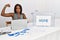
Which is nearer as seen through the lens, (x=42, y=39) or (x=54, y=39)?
(x=42, y=39)

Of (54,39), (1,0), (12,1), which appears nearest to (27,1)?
(12,1)

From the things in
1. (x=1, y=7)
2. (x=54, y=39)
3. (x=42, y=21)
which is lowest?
(x=54, y=39)

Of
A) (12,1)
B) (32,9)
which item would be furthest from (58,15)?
(12,1)

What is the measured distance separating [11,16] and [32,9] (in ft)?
2.23

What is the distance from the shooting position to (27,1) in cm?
183

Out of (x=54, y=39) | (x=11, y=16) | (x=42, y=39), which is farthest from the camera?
(x=11, y=16)

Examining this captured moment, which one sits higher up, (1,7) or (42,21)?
(1,7)

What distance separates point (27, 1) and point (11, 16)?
61cm

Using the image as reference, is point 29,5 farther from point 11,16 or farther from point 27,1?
point 11,16

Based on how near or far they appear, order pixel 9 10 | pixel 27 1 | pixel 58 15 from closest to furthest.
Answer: pixel 9 10
pixel 27 1
pixel 58 15

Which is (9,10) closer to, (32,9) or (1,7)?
(1,7)

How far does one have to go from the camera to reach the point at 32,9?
192 centimetres

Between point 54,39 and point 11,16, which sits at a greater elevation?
point 11,16

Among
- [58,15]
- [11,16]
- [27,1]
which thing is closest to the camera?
[11,16]
